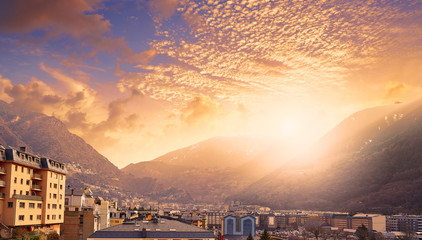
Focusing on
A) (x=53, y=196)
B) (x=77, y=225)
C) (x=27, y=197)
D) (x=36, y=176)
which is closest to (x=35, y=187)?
(x=36, y=176)

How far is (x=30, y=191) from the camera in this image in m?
91.0

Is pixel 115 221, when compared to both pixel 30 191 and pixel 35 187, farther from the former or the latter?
pixel 30 191

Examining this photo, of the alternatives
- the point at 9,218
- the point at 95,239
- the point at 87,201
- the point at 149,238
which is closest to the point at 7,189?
the point at 9,218

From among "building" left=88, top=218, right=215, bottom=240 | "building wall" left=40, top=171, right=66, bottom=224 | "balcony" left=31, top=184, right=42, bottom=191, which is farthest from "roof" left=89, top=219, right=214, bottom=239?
"building wall" left=40, top=171, right=66, bottom=224

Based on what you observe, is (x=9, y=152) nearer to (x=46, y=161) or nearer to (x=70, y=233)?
(x=46, y=161)

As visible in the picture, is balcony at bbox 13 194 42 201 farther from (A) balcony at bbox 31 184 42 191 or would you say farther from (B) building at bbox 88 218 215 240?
(B) building at bbox 88 218 215 240

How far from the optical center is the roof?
7500 cm

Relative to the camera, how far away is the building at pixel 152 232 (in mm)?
74750

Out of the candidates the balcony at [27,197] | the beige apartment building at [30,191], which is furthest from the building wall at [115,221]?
the balcony at [27,197]

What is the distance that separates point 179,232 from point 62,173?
149 ft

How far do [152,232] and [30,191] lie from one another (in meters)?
32.7

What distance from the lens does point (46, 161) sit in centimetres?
9725

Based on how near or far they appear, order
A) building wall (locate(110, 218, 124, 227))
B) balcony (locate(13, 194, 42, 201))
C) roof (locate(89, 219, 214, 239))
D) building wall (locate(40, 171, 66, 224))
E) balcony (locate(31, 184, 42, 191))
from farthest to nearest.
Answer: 1. building wall (locate(110, 218, 124, 227))
2. building wall (locate(40, 171, 66, 224))
3. balcony (locate(31, 184, 42, 191))
4. balcony (locate(13, 194, 42, 201))
5. roof (locate(89, 219, 214, 239))

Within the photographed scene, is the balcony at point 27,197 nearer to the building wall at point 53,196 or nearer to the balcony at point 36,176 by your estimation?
the building wall at point 53,196
